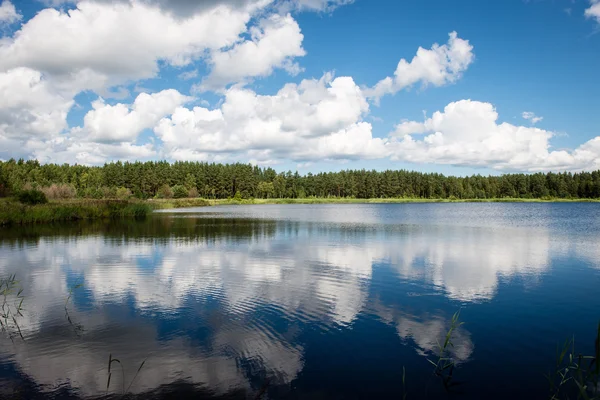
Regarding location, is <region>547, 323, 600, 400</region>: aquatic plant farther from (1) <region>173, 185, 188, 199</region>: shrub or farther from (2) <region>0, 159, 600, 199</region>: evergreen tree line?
(2) <region>0, 159, 600, 199</region>: evergreen tree line

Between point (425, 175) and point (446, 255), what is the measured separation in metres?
157

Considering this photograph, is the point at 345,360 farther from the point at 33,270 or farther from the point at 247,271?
the point at 33,270

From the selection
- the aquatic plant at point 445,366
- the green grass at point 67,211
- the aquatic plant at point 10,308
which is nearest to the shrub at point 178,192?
the green grass at point 67,211

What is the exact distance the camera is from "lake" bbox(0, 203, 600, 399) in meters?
6.99

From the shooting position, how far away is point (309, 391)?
6.68 meters

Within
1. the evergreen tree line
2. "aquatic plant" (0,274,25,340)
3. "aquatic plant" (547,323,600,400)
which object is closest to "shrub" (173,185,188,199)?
the evergreen tree line

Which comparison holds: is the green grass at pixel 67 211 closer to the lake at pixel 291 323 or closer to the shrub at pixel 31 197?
the shrub at pixel 31 197

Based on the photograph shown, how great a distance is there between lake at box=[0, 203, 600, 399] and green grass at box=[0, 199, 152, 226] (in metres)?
24.1

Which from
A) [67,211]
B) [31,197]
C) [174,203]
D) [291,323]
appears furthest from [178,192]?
[291,323]

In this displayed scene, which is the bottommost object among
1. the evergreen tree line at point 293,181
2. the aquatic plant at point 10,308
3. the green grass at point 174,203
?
the aquatic plant at point 10,308

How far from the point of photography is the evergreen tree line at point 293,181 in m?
131

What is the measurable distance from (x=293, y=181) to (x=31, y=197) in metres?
124

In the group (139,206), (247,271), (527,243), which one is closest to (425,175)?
(139,206)

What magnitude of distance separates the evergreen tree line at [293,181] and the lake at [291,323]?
108217mm
